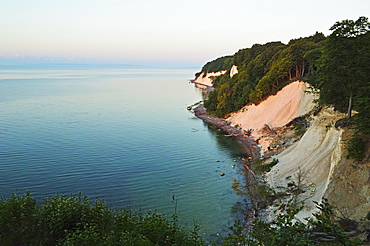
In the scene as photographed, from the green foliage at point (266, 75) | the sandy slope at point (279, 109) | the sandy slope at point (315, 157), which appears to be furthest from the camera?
the green foliage at point (266, 75)

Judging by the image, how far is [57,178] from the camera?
33.6 meters

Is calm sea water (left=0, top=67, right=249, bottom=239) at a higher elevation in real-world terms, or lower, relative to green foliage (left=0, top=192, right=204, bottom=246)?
lower

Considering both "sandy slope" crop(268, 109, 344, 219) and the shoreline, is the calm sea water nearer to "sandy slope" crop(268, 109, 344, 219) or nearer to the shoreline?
the shoreline

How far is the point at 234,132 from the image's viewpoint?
61.5 meters

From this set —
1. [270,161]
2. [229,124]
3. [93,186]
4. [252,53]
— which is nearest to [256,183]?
[270,161]

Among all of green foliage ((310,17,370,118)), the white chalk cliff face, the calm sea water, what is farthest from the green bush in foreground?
green foliage ((310,17,370,118))

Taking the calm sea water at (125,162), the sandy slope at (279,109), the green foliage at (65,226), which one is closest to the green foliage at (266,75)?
the sandy slope at (279,109)

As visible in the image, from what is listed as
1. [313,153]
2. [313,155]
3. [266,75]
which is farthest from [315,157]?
[266,75]

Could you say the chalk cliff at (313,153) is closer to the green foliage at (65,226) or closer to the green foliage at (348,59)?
the green foliage at (348,59)

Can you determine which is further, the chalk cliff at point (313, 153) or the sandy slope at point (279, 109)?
the sandy slope at point (279, 109)

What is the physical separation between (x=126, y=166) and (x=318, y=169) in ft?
79.8

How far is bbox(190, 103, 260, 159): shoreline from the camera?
160 ft

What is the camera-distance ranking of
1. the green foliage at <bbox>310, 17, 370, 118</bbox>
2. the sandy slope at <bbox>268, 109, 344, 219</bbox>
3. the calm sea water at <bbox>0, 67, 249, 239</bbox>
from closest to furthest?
the green foliage at <bbox>310, 17, 370, 118</bbox>
the sandy slope at <bbox>268, 109, 344, 219</bbox>
the calm sea water at <bbox>0, 67, 249, 239</bbox>

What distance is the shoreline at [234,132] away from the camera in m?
48.9
